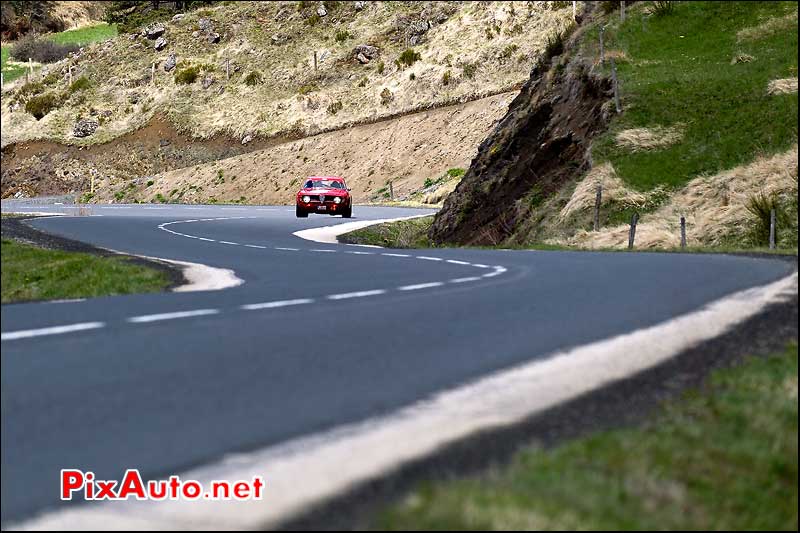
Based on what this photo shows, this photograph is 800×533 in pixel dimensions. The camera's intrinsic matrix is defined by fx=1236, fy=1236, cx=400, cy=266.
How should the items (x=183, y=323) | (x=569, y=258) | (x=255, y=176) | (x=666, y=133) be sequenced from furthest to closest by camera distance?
(x=255, y=176) → (x=666, y=133) → (x=569, y=258) → (x=183, y=323)

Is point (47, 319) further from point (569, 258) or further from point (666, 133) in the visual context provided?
point (666, 133)

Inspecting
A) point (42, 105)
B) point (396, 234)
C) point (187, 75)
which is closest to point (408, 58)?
point (187, 75)

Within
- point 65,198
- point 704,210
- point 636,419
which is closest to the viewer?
point 636,419

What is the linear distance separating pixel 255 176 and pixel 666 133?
43704 millimetres

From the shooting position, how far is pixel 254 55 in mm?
96312

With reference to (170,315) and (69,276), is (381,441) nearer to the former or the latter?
(170,315)

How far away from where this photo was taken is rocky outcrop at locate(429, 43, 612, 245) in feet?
119

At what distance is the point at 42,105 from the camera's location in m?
96.9

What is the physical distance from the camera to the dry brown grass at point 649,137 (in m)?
35.1

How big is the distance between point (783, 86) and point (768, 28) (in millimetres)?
7060

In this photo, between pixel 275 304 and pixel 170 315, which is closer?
pixel 170 315

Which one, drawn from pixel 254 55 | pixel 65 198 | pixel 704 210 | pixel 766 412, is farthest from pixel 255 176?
pixel 766 412

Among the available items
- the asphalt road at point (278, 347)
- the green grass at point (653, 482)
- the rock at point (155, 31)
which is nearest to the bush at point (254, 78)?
the rock at point (155, 31)

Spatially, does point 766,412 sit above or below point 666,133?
below
